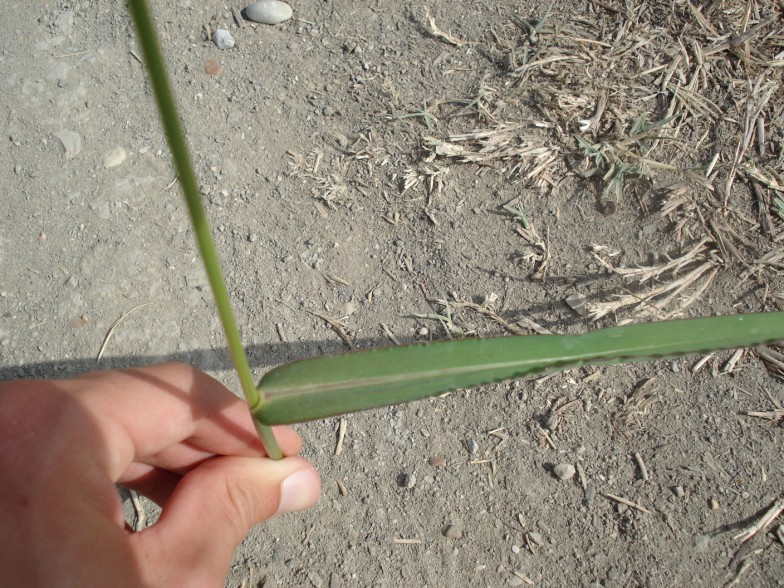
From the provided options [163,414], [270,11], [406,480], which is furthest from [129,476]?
[270,11]

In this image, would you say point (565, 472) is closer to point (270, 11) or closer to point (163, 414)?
point (163, 414)

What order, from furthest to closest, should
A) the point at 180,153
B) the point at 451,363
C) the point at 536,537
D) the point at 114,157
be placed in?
the point at 114,157, the point at 536,537, the point at 451,363, the point at 180,153

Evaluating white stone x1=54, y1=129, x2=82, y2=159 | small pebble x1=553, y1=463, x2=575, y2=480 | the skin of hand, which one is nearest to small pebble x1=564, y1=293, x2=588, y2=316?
small pebble x1=553, y1=463, x2=575, y2=480

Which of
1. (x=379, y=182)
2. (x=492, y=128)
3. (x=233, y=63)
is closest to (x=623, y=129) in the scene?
(x=492, y=128)

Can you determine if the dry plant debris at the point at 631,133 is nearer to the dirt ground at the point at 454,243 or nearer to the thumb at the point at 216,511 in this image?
the dirt ground at the point at 454,243

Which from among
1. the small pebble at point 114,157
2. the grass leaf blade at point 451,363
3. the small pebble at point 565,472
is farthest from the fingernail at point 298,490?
the small pebble at point 114,157

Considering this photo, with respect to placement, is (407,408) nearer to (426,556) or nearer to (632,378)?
(426,556)

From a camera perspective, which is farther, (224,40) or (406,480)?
(224,40)
